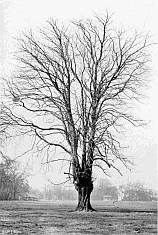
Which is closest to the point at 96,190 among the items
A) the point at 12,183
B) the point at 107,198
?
the point at 107,198

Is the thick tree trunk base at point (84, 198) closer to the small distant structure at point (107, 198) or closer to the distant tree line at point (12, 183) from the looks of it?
the distant tree line at point (12, 183)

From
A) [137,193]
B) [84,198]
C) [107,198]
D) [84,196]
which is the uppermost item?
[137,193]

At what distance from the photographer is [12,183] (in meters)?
35.3

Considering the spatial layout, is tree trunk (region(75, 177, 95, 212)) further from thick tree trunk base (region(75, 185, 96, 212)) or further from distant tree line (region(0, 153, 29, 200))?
distant tree line (region(0, 153, 29, 200))

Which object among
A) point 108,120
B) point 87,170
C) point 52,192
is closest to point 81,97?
point 108,120

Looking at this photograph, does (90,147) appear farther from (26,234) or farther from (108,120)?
(26,234)

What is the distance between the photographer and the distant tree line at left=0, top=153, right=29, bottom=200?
104 feet

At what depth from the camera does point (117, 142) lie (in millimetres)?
21000

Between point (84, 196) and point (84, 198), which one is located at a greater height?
point (84, 196)

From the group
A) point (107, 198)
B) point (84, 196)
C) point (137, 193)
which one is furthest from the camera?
point (107, 198)

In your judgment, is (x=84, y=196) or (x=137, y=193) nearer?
(x=84, y=196)

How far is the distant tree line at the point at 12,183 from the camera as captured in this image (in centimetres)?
3156

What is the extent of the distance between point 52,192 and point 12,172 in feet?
13.7

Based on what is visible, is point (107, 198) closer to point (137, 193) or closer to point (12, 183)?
point (137, 193)
